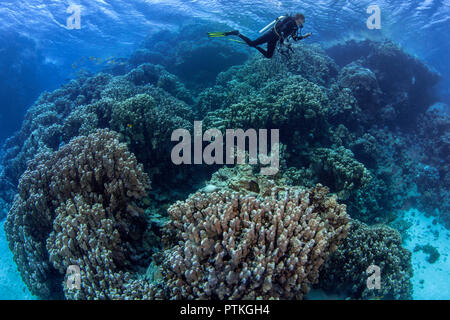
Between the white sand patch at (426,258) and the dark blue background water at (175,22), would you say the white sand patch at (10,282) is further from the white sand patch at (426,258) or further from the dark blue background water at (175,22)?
the dark blue background water at (175,22)

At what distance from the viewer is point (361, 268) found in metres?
4.06

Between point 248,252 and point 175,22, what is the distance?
35.0 metres

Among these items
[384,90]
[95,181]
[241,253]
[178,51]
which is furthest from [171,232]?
[178,51]

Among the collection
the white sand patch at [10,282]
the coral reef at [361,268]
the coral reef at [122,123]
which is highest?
the coral reef at [122,123]

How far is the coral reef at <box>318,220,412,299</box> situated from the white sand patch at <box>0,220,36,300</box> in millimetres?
9635

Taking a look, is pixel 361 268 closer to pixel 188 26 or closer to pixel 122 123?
pixel 122 123

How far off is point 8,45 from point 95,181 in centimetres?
3345

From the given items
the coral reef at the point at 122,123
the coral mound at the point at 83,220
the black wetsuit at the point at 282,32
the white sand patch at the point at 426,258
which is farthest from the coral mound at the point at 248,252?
the white sand patch at the point at 426,258

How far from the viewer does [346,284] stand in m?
3.92

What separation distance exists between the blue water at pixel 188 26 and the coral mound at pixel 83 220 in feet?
39.1

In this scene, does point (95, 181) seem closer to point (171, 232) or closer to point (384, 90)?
point (171, 232)

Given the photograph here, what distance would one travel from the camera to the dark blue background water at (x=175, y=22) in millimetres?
21045

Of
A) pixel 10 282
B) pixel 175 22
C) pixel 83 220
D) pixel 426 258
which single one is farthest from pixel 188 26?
pixel 426 258

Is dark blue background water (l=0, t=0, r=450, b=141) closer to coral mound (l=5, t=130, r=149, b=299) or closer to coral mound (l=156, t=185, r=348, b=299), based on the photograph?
coral mound (l=5, t=130, r=149, b=299)
